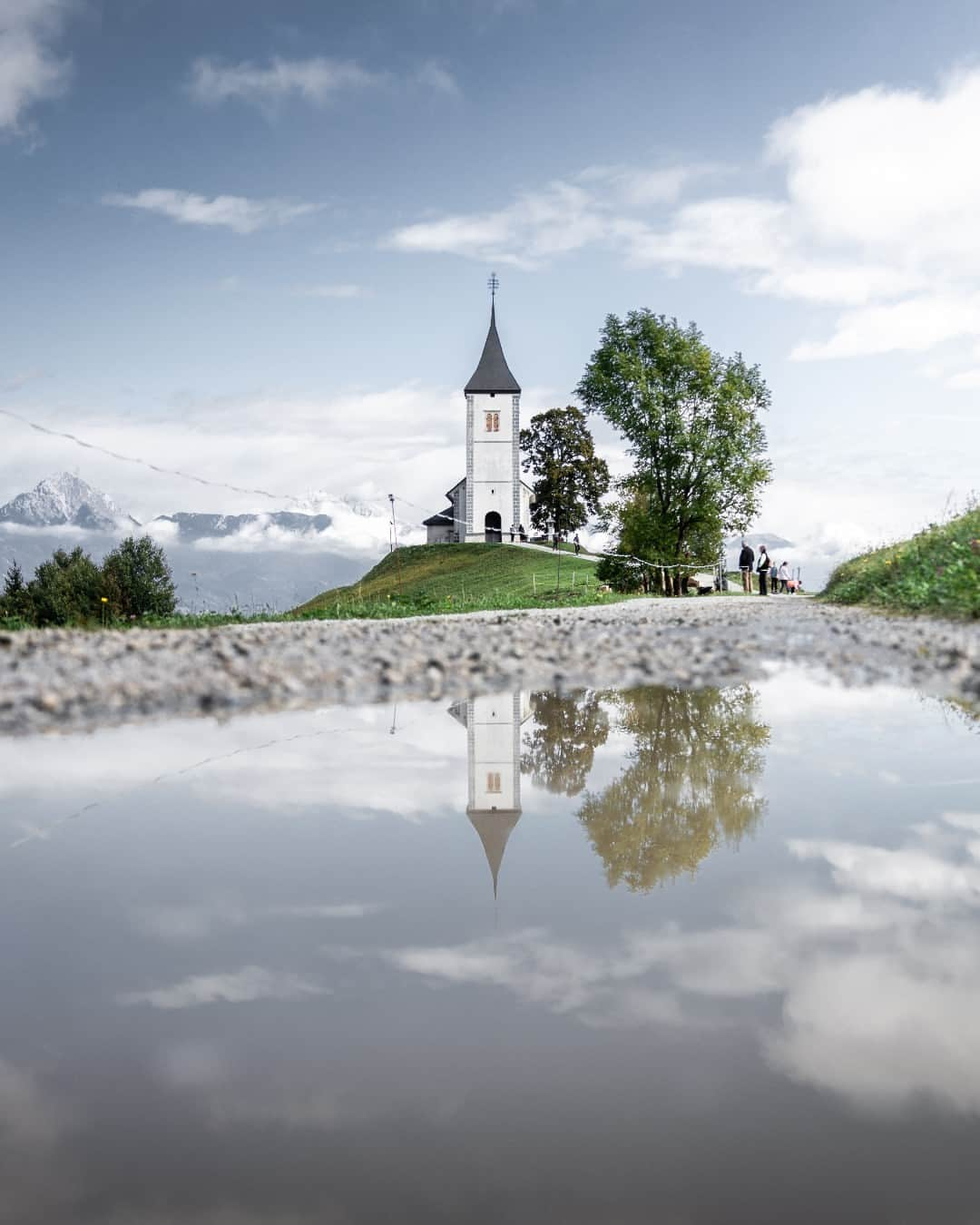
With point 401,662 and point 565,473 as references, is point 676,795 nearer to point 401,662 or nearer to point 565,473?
point 401,662

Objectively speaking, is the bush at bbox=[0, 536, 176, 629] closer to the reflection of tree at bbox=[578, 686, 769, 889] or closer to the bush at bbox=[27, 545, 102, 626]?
the bush at bbox=[27, 545, 102, 626]

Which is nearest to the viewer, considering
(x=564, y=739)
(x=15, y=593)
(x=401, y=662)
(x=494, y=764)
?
(x=494, y=764)

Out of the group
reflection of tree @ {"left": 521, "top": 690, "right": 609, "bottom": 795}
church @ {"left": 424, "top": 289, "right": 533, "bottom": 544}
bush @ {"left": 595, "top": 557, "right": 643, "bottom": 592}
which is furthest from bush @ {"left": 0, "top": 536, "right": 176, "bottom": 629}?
reflection of tree @ {"left": 521, "top": 690, "right": 609, "bottom": 795}

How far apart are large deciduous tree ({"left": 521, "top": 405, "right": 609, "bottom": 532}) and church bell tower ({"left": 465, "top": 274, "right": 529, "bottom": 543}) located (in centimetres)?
327

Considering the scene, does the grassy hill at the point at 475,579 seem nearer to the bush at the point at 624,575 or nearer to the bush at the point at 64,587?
the bush at the point at 624,575

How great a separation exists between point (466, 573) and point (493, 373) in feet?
107

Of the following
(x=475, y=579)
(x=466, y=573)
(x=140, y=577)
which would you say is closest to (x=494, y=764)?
(x=475, y=579)

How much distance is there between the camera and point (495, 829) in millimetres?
3494

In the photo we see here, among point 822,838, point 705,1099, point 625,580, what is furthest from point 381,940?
point 625,580

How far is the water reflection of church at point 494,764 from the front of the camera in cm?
349

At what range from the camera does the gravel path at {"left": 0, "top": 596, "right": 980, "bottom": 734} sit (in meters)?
6.88

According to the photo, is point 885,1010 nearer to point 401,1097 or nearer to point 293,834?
point 401,1097

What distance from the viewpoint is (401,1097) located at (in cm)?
202

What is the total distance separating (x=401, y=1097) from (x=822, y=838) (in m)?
1.88
